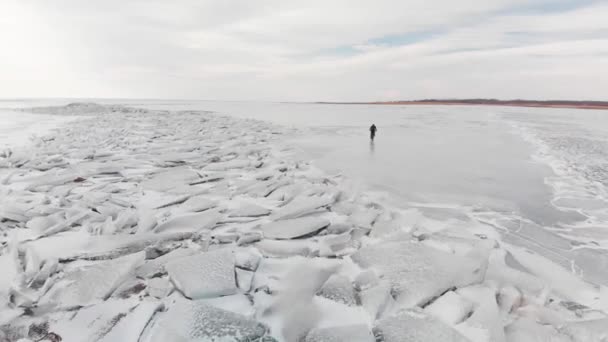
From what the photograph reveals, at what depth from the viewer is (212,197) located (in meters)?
3.28

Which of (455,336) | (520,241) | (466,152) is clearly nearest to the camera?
(455,336)

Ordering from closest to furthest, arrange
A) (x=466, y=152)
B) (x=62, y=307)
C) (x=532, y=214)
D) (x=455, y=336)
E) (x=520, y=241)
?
(x=455, y=336) → (x=62, y=307) → (x=520, y=241) → (x=532, y=214) → (x=466, y=152)

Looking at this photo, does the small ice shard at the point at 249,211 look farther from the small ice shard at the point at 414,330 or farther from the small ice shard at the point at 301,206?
the small ice shard at the point at 414,330

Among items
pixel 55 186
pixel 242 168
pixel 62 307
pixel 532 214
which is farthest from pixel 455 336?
pixel 55 186

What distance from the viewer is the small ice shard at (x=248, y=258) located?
1.94m

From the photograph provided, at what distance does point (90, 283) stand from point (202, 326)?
2.53 feet

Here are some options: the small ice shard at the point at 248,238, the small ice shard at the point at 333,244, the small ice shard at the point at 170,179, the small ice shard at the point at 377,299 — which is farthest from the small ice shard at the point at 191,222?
the small ice shard at the point at 377,299

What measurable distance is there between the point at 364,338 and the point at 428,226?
1549 millimetres

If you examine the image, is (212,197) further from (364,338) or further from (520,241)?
(520,241)

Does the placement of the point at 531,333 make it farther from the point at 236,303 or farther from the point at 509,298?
the point at 236,303

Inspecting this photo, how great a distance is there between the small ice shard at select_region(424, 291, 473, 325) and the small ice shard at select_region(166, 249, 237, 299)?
41.7 inches

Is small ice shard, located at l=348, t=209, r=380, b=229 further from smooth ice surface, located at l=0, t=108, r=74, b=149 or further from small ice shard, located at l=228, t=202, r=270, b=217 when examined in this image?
smooth ice surface, located at l=0, t=108, r=74, b=149

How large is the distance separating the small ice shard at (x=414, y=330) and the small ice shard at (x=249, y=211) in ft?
5.17

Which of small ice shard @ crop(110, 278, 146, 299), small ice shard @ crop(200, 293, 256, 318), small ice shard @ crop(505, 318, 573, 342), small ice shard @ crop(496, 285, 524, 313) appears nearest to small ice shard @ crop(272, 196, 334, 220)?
small ice shard @ crop(200, 293, 256, 318)
